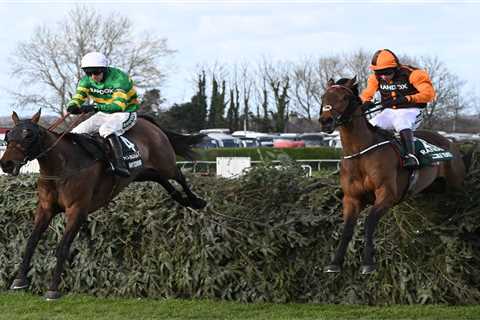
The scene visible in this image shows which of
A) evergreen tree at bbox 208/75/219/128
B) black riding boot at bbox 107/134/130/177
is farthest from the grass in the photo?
evergreen tree at bbox 208/75/219/128

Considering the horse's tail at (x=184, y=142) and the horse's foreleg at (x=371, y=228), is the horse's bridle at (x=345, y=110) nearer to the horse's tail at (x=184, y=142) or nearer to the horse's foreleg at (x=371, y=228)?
the horse's foreleg at (x=371, y=228)

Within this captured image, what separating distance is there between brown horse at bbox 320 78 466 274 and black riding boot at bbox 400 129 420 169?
0.08m

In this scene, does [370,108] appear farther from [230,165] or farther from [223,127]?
[223,127]

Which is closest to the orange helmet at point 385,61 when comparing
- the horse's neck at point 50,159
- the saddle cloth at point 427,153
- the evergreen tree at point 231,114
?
the saddle cloth at point 427,153

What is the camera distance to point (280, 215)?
910cm

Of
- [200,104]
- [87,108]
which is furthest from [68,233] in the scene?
[200,104]

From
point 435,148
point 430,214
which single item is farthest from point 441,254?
point 435,148

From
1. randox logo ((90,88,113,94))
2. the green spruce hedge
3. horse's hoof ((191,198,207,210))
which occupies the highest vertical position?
randox logo ((90,88,113,94))

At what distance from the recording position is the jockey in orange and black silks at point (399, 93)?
8.15 meters

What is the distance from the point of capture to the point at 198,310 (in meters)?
8.34

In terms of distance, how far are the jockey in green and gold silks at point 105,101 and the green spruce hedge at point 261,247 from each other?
1.38 metres

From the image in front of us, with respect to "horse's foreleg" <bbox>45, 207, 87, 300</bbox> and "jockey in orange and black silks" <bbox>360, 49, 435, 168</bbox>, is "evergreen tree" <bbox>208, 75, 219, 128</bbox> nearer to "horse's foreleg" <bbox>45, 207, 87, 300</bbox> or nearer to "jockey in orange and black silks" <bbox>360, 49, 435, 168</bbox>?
"jockey in orange and black silks" <bbox>360, 49, 435, 168</bbox>

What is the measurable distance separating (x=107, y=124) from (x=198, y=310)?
2277 mm

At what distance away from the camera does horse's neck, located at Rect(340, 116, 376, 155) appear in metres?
7.71
